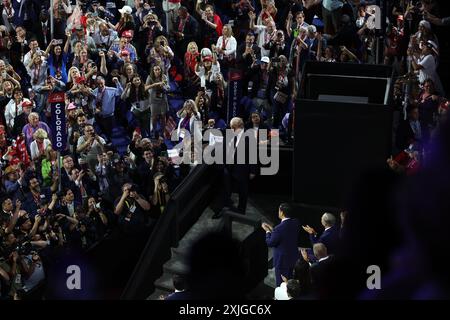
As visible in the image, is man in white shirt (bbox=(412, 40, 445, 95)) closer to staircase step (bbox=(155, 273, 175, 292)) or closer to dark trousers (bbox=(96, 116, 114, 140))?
dark trousers (bbox=(96, 116, 114, 140))

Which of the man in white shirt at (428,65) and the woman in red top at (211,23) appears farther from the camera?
the woman in red top at (211,23)

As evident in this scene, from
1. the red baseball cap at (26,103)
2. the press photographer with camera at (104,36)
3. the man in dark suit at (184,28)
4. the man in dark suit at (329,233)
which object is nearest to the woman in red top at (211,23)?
the man in dark suit at (184,28)

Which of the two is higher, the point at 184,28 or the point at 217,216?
the point at 184,28

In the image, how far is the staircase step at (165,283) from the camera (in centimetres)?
1483

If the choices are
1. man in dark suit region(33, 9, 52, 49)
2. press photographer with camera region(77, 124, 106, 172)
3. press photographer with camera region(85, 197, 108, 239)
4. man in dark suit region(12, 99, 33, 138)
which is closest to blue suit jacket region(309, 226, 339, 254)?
press photographer with camera region(85, 197, 108, 239)

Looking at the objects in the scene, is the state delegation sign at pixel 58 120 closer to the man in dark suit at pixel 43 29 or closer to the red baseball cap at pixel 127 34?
the red baseball cap at pixel 127 34

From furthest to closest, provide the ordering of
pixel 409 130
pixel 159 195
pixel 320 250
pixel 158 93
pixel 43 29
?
pixel 43 29 → pixel 158 93 → pixel 409 130 → pixel 159 195 → pixel 320 250

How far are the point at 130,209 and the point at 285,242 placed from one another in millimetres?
3140

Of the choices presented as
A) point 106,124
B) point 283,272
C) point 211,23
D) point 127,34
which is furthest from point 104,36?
point 283,272

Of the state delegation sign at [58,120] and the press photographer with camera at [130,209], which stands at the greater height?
the state delegation sign at [58,120]

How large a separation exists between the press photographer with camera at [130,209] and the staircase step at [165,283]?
0.86m

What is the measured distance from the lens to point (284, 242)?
43.7 feet

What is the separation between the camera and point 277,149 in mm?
16844

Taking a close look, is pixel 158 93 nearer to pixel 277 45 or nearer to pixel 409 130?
pixel 277 45
